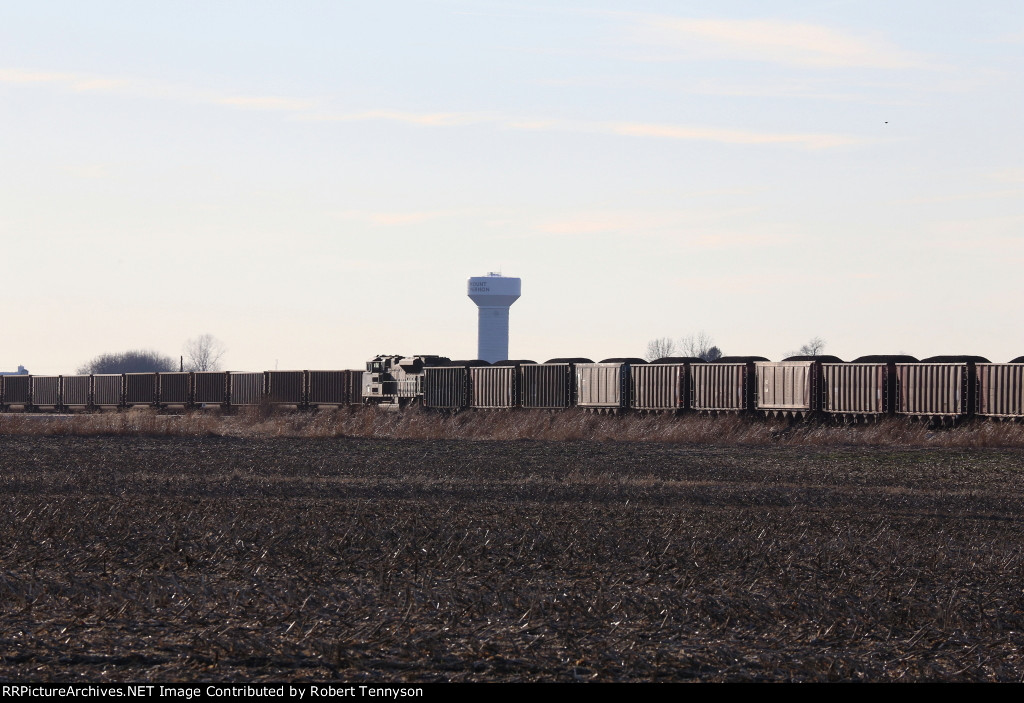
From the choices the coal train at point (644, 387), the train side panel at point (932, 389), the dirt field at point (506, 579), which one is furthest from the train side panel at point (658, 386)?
the dirt field at point (506, 579)

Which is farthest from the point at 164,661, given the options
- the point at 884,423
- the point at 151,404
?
the point at 151,404

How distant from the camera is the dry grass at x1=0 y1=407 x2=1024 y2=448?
34.0m

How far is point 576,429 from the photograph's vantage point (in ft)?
127

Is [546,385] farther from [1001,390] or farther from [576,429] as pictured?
→ [1001,390]

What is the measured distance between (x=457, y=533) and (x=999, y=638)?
21.1 ft

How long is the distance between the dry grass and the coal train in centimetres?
82

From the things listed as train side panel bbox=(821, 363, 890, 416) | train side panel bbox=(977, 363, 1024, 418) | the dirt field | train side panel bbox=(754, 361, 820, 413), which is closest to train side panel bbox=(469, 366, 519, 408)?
train side panel bbox=(754, 361, 820, 413)

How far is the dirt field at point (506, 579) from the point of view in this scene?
760cm

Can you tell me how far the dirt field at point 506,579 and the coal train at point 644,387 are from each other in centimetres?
1567

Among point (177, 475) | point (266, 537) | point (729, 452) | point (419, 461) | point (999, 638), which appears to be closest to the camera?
point (999, 638)

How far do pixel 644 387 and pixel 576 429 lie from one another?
296 inches

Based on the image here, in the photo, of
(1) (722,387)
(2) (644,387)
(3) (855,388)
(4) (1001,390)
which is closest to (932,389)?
(4) (1001,390)
